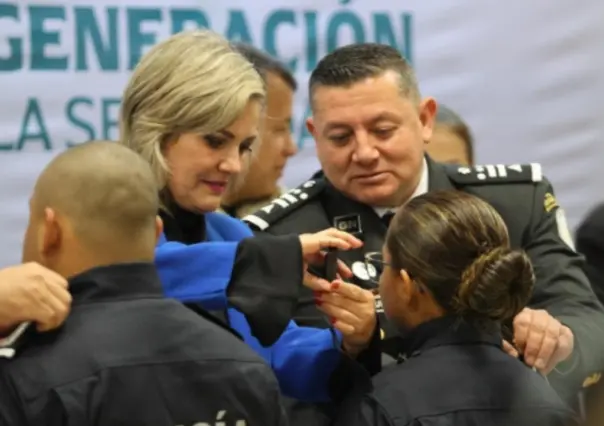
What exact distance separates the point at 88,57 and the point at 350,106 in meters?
1.01

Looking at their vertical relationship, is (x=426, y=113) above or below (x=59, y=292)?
above

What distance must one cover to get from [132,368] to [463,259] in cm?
50

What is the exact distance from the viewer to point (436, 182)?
6.55 ft

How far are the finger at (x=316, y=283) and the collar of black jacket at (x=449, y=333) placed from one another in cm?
15

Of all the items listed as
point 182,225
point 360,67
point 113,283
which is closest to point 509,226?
point 360,67

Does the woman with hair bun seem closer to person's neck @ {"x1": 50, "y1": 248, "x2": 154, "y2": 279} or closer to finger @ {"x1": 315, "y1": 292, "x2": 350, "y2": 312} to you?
finger @ {"x1": 315, "y1": 292, "x2": 350, "y2": 312}

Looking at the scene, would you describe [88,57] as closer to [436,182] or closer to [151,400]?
[436,182]

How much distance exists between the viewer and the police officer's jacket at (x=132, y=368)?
132 centimetres

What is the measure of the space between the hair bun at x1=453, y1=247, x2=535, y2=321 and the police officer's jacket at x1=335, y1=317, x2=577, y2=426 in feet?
0.14

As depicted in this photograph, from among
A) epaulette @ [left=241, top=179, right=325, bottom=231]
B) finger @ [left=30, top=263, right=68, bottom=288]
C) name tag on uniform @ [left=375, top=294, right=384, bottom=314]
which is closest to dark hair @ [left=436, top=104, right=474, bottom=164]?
epaulette @ [left=241, top=179, right=325, bottom=231]

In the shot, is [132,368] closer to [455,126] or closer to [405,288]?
[405,288]

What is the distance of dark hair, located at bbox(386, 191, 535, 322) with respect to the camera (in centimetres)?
159

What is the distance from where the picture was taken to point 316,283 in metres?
1.61

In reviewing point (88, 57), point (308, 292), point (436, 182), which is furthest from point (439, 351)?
point (88, 57)
